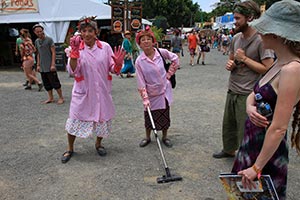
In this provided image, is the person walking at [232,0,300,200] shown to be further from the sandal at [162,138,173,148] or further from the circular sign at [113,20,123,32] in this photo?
the circular sign at [113,20,123,32]

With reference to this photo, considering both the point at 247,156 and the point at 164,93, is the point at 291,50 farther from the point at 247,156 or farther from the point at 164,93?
the point at 164,93

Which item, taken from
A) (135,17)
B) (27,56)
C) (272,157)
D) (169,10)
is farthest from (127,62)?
(169,10)

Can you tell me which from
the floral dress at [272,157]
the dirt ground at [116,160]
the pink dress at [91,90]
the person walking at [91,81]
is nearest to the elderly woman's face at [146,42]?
the person walking at [91,81]

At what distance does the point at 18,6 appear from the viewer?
12617 mm

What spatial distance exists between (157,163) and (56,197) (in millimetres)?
1257

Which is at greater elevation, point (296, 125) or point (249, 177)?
point (296, 125)

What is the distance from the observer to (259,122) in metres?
1.71

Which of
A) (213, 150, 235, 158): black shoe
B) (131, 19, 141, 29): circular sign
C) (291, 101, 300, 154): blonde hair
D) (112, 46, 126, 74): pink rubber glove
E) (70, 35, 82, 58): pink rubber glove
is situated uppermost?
(131, 19, 141, 29): circular sign

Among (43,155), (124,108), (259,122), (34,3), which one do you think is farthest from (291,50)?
(34,3)

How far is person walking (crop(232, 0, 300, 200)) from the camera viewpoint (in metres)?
1.50

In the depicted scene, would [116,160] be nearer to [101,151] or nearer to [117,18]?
[101,151]

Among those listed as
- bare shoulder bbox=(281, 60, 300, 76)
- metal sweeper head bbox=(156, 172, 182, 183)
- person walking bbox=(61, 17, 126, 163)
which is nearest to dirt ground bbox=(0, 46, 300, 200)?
metal sweeper head bbox=(156, 172, 182, 183)

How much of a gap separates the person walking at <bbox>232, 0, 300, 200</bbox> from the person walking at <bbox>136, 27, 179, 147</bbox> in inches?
84.1

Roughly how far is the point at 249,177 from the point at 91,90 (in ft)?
7.79
